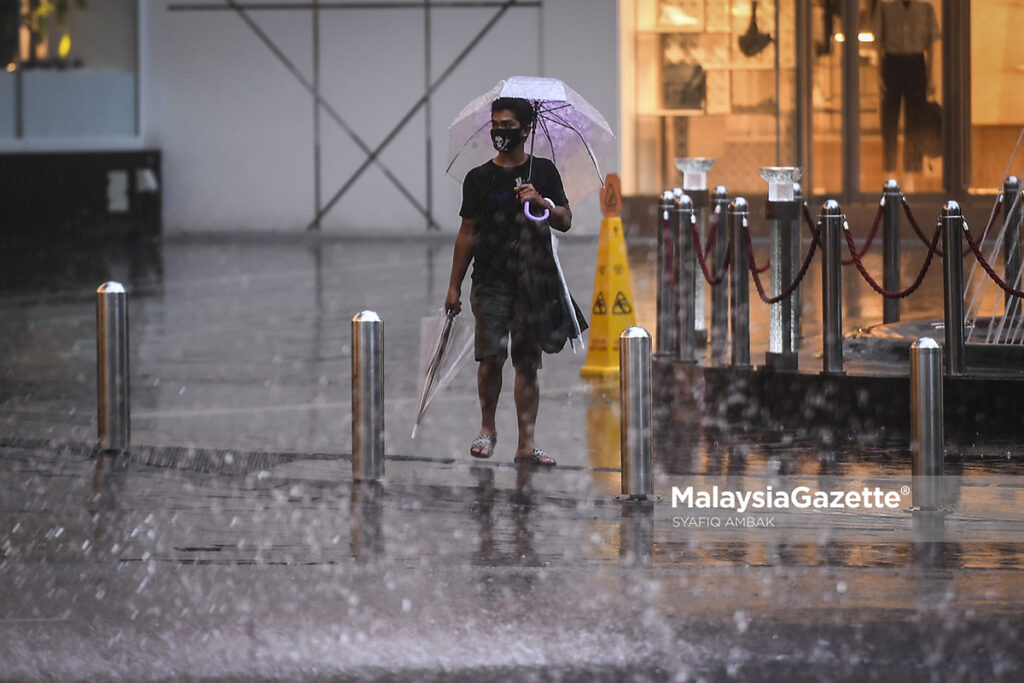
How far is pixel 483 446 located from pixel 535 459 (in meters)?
0.34

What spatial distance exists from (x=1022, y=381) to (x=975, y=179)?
1705cm

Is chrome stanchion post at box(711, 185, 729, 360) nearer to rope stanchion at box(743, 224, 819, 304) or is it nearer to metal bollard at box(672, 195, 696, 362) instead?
metal bollard at box(672, 195, 696, 362)

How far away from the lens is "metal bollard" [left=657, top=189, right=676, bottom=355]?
41.7ft

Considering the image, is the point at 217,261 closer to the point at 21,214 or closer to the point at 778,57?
the point at 21,214

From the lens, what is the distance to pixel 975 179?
26406mm

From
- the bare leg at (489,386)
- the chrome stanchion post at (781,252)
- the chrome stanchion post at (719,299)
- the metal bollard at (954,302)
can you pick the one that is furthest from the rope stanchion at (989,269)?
the bare leg at (489,386)

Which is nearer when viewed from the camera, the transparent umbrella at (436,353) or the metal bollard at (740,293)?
the transparent umbrella at (436,353)

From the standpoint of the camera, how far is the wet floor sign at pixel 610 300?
512 inches

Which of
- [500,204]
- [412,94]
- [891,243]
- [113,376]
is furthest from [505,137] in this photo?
[412,94]

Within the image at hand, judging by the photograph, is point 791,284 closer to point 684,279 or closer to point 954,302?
point 954,302

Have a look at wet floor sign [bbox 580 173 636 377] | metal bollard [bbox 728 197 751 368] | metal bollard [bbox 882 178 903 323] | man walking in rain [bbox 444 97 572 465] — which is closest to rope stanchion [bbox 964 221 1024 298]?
metal bollard [bbox 728 197 751 368]

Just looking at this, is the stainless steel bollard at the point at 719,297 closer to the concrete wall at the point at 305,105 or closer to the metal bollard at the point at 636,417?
the metal bollard at the point at 636,417

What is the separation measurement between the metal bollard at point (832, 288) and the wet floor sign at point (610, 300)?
223 centimetres

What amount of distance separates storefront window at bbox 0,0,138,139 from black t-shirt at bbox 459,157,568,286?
20.6m
